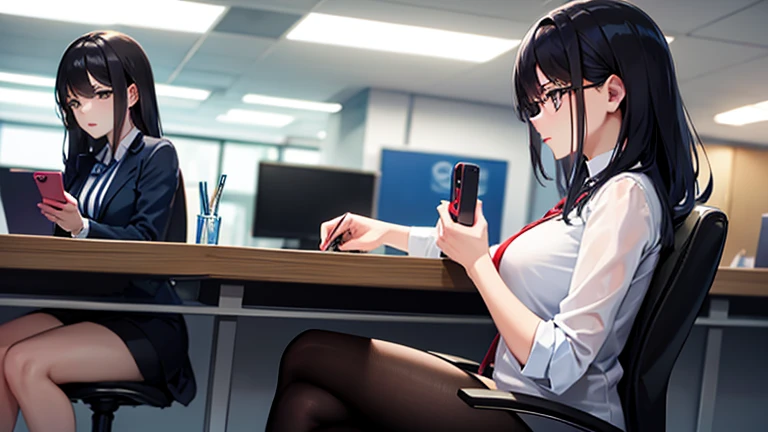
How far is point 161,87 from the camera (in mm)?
8141

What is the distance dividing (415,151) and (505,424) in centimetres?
627

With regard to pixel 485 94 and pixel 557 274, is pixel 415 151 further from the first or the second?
pixel 557 274

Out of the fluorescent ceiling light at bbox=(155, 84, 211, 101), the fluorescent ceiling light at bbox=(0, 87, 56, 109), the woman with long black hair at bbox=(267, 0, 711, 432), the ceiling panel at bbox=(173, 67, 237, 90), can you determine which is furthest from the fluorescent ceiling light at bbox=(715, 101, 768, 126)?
the fluorescent ceiling light at bbox=(0, 87, 56, 109)

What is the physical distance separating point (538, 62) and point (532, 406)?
1.90 feet

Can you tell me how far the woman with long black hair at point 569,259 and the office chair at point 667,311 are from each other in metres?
0.03

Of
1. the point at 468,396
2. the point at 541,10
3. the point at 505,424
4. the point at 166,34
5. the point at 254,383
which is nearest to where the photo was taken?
the point at 468,396

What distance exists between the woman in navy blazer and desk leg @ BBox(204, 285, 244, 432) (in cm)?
8

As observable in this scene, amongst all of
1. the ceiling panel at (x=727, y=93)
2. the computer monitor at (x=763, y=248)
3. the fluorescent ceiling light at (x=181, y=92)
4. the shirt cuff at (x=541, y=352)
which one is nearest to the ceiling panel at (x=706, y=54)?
the ceiling panel at (x=727, y=93)

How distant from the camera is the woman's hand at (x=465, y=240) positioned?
115 cm

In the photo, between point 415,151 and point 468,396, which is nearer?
point 468,396

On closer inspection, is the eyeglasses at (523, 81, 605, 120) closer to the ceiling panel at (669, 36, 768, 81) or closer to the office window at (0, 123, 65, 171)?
the ceiling panel at (669, 36, 768, 81)

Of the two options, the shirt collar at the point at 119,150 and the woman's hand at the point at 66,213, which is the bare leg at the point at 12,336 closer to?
the woman's hand at the point at 66,213

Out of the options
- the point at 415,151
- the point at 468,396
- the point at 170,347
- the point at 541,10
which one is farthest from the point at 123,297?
the point at 415,151

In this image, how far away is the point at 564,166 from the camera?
1402 millimetres
